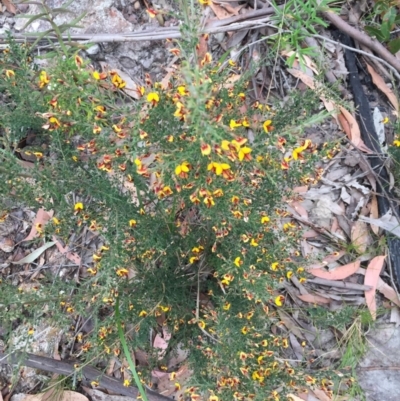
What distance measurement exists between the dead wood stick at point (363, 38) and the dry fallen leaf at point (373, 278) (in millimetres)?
1177

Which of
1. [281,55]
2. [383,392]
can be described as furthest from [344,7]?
[383,392]

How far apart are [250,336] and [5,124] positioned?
64.0 inches

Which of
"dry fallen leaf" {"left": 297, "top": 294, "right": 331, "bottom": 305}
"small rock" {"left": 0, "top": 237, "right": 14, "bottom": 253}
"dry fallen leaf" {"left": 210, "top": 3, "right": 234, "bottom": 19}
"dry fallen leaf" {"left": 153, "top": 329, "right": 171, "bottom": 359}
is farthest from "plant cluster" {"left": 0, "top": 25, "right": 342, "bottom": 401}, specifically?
"dry fallen leaf" {"left": 210, "top": 3, "right": 234, "bottom": 19}

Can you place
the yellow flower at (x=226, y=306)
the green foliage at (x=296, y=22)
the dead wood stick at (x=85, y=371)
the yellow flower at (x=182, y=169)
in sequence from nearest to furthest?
the yellow flower at (x=182, y=169) → the yellow flower at (x=226, y=306) → the green foliage at (x=296, y=22) → the dead wood stick at (x=85, y=371)

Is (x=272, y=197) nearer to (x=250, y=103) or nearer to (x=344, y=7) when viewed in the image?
→ (x=250, y=103)

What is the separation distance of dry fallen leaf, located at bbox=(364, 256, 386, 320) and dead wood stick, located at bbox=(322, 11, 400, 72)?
3.86 feet

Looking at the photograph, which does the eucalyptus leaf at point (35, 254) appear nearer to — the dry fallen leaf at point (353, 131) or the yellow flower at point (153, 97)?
the yellow flower at point (153, 97)

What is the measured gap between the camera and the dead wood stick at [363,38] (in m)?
2.79

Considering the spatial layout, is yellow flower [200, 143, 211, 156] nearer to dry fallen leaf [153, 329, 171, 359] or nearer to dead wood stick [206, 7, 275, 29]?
dry fallen leaf [153, 329, 171, 359]

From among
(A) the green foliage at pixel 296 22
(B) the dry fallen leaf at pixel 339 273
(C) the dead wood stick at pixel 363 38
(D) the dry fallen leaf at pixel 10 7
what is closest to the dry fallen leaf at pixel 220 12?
(A) the green foliage at pixel 296 22

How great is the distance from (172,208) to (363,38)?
5.49 feet

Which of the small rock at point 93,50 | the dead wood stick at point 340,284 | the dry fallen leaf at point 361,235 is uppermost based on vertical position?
the small rock at point 93,50

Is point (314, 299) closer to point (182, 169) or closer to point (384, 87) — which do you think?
point (384, 87)

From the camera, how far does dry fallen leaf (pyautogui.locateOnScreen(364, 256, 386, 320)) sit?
2.74m
